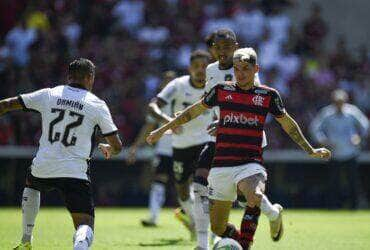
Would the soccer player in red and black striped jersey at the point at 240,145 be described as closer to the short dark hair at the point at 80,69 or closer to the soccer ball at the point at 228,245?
the soccer ball at the point at 228,245

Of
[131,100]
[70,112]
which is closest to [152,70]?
[131,100]

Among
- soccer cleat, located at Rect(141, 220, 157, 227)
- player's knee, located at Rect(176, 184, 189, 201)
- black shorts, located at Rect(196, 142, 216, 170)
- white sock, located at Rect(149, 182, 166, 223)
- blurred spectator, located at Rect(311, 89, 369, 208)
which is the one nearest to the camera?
black shorts, located at Rect(196, 142, 216, 170)

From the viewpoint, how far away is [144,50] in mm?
25062

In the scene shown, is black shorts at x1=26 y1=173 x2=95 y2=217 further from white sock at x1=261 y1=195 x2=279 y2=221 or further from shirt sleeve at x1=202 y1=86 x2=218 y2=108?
white sock at x1=261 y1=195 x2=279 y2=221

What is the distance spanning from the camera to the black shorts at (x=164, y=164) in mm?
17922

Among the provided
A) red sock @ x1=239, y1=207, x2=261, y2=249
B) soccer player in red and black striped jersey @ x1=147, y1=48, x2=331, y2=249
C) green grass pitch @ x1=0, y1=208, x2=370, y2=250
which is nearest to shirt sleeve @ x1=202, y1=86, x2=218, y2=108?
soccer player in red and black striped jersey @ x1=147, y1=48, x2=331, y2=249

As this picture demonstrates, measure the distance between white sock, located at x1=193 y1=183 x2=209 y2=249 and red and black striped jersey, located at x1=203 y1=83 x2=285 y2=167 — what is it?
182cm

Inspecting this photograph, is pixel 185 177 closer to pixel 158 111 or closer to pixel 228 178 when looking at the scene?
pixel 158 111

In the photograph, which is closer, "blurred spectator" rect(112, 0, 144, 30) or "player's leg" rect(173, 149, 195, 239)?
"player's leg" rect(173, 149, 195, 239)

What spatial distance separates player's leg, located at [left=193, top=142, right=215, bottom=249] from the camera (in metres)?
11.2

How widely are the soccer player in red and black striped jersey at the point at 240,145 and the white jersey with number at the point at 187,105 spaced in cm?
394

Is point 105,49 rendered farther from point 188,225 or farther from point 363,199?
point 188,225

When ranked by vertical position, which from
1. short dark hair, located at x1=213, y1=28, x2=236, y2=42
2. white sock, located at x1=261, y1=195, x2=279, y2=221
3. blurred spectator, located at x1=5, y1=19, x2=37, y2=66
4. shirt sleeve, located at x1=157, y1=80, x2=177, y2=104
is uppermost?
blurred spectator, located at x1=5, y1=19, x2=37, y2=66

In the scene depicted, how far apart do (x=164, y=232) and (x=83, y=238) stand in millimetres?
7038
